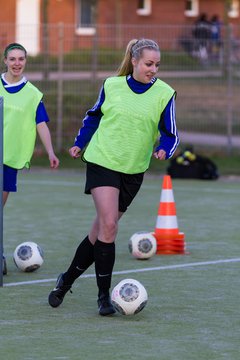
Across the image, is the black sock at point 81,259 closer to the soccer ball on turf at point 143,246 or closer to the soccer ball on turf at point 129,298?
the soccer ball on turf at point 129,298

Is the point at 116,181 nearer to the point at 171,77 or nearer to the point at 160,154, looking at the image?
the point at 160,154

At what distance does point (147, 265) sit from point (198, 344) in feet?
11.0

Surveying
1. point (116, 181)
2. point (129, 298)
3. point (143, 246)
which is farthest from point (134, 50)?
point (143, 246)

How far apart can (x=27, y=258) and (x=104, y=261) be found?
2.01 m

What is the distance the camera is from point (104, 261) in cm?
830

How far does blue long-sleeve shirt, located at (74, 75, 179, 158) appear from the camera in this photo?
27.5ft

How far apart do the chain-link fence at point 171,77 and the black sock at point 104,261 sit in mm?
12574

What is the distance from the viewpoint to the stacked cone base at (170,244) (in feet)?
37.6

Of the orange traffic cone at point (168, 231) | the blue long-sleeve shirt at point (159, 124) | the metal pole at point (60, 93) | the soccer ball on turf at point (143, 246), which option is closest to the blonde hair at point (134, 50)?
the blue long-sleeve shirt at point (159, 124)

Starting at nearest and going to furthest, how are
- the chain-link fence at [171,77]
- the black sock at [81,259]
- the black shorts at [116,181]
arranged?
1. the black shorts at [116,181]
2. the black sock at [81,259]
3. the chain-link fence at [171,77]

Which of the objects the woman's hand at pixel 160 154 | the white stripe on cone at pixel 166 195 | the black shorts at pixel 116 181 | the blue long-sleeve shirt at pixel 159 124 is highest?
the blue long-sleeve shirt at pixel 159 124

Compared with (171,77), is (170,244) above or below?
below

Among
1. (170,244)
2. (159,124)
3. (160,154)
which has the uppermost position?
(159,124)

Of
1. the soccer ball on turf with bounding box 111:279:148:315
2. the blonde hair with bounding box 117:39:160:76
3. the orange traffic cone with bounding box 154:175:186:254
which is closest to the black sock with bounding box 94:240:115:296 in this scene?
the soccer ball on turf with bounding box 111:279:148:315
